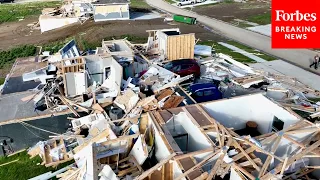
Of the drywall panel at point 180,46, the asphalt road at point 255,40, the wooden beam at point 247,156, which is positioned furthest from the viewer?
the asphalt road at point 255,40

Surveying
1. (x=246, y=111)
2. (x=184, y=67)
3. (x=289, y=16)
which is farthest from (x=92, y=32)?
(x=246, y=111)

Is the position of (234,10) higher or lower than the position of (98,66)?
higher

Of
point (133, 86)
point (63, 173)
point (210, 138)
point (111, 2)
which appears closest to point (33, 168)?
point (63, 173)

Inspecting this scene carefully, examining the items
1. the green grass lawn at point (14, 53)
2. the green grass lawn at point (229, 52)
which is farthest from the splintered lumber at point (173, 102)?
the green grass lawn at point (14, 53)

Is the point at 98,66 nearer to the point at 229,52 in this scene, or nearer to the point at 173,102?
the point at 173,102

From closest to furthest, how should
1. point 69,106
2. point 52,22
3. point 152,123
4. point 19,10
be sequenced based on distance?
point 152,123
point 69,106
point 52,22
point 19,10

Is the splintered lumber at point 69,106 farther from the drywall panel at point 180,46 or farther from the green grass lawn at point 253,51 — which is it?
the green grass lawn at point 253,51
